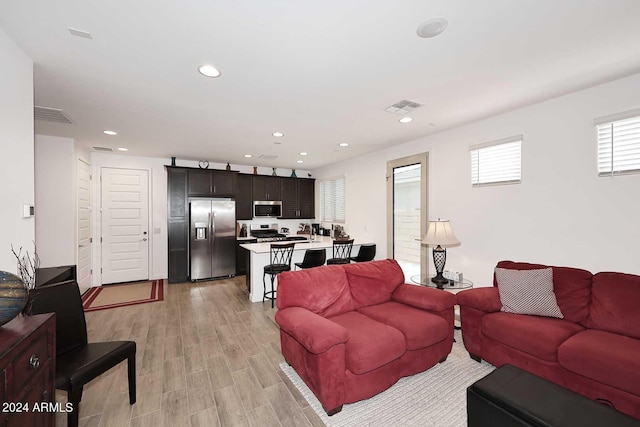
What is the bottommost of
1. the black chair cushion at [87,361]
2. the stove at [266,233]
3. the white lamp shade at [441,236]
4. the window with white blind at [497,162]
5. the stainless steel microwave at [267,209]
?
the black chair cushion at [87,361]

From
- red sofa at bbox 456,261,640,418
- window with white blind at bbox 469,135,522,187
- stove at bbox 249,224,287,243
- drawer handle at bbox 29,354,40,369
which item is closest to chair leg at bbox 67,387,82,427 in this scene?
drawer handle at bbox 29,354,40,369

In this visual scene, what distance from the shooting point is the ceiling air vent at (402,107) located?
10.0 feet

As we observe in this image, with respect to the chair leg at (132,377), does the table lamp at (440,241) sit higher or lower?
higher

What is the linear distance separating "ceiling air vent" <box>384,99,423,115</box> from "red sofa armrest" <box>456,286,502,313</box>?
2.14 metres

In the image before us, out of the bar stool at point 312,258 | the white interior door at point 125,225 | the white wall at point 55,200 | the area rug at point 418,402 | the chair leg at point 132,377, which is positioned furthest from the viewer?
the white interior door at point 125,225

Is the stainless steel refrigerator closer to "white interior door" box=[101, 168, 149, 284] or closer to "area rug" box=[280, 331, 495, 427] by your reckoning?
"white interior door" box=[101, 168, 149, 284]

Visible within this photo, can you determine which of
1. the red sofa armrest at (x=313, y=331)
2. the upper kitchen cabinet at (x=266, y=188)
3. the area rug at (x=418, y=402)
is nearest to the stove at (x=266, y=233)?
the upper kitchen cabinet at (x=266, y=188)

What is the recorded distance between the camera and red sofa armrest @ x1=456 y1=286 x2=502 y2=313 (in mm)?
2611

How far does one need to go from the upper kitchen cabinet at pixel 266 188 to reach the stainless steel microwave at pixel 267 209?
Result: 0.13 meters

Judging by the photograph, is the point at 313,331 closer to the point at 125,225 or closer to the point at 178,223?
the point at 178,223

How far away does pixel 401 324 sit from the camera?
2.34 meters

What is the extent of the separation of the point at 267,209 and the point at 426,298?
16.8ft

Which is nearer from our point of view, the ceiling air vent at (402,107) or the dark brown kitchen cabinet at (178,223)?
the ceiling air vent at (402,107)

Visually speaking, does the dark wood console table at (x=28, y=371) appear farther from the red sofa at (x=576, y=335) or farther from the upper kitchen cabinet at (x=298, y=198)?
the upper kitchen cabinet at (x=298, y=198)
